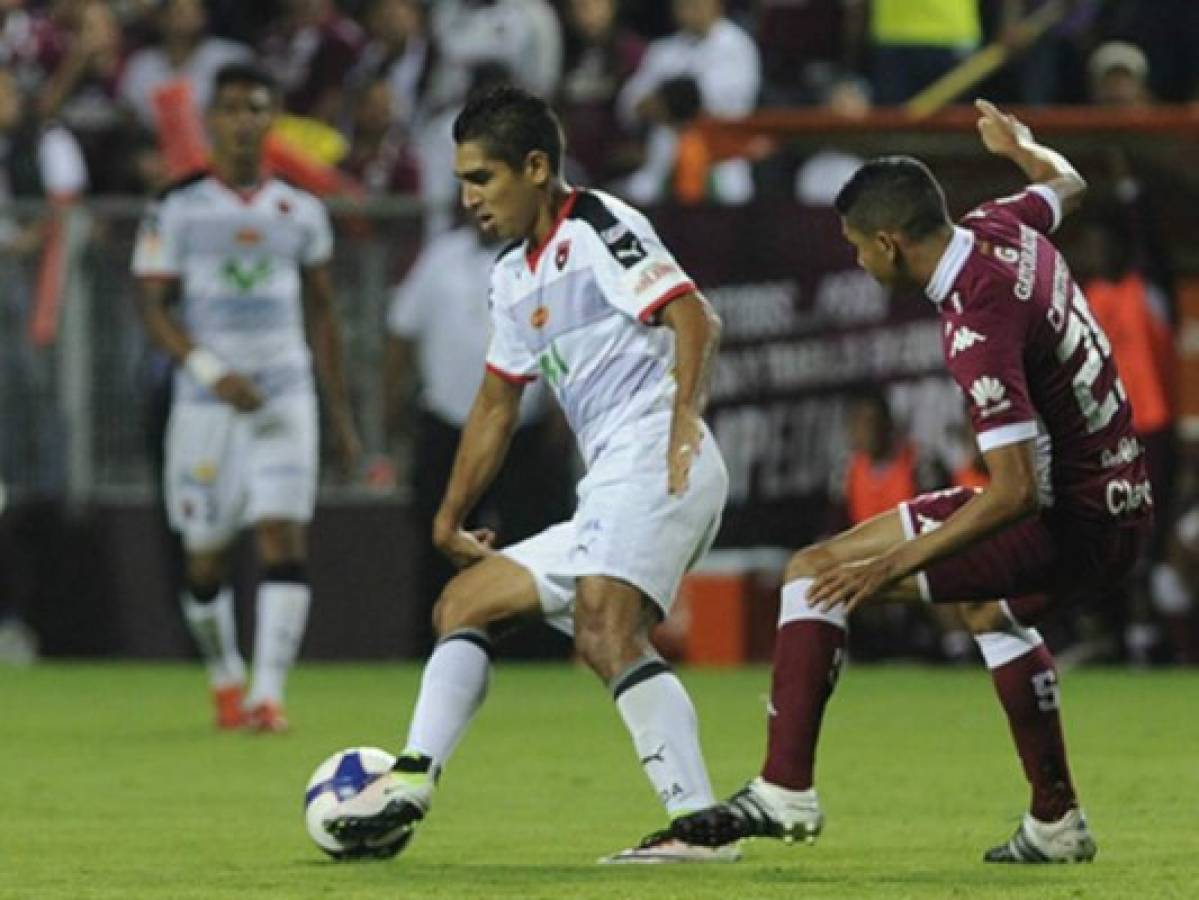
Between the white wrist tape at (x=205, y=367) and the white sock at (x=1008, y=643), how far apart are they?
18.8 ft

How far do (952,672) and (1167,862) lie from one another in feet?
29.8

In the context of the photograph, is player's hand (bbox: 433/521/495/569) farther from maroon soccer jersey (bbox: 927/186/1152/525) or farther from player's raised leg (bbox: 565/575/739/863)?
maroon soccer jersey (bbox: 927/186/1152/525)

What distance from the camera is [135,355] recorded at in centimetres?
1919

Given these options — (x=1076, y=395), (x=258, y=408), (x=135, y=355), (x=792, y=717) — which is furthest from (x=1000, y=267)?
(x=135, y=355)

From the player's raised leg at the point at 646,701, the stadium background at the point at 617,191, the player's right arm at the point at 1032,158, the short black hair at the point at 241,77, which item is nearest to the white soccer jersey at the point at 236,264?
Result: the short black hair at the point at 241,77

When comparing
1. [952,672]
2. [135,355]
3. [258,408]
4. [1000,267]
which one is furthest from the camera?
[135,355]

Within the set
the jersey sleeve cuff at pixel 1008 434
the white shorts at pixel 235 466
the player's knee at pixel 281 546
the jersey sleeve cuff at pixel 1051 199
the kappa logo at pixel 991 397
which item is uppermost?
the jersey sleeve cuff at pixel 1051 199

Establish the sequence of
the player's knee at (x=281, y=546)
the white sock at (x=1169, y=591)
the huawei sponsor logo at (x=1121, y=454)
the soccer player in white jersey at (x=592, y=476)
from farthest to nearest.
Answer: the white sock at (x=1169, y=591) → the player's knee at (x=281, y=546) → the soccer player in white jersey at (x=592, y=476) → the huawei sponsor logo at (x=1121, y=454)

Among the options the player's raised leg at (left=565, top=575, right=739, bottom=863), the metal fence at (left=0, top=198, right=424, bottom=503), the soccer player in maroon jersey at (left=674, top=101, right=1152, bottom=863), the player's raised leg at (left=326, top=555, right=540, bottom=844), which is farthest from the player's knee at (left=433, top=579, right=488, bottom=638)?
the metal fence at (left=0, top=198, right=424, bottom=503)

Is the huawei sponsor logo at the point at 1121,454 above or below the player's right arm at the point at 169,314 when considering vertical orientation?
above

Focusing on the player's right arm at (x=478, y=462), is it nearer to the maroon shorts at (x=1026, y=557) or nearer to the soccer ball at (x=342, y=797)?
the soccer ball at (x=342, y=797)

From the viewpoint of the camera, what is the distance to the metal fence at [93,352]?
19.0 metres

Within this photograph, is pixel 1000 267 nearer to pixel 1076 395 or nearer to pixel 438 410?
pixel 1076 395

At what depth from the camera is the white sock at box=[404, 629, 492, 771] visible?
8945mm
